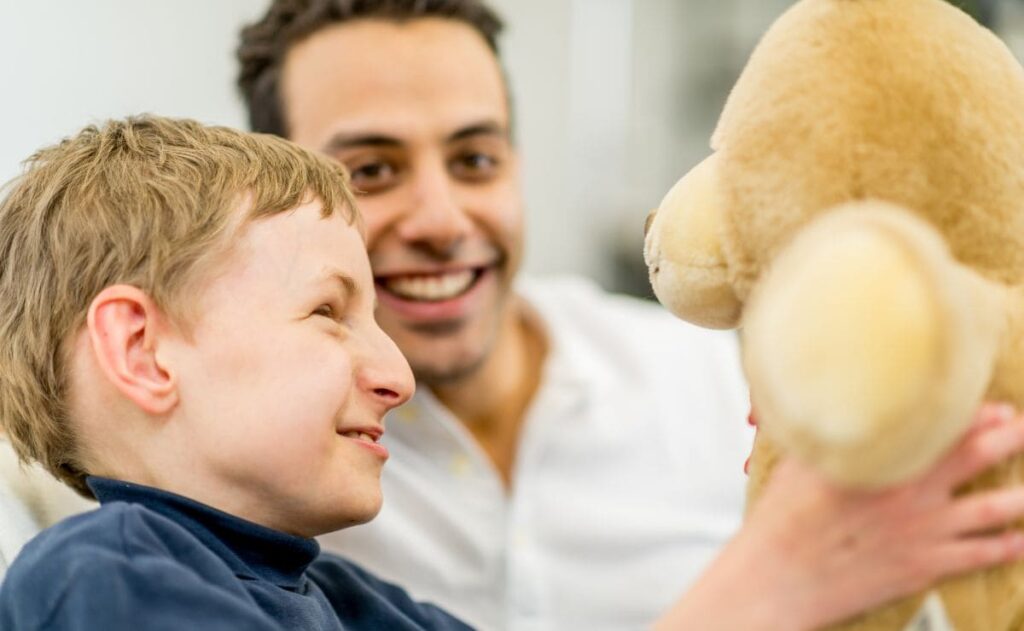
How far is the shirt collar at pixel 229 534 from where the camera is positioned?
65 cm

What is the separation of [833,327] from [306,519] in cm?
41

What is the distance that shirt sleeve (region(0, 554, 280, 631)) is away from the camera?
0.54 meters

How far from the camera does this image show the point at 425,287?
116cm

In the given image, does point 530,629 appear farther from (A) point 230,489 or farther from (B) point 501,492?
(A) point 230,489

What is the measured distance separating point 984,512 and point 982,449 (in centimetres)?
3

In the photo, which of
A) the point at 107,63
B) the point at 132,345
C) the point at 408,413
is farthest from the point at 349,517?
the point at 107,63

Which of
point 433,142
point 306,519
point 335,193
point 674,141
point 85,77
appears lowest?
point 306,519

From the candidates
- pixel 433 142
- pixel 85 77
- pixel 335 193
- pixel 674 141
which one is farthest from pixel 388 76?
pixel 674 141

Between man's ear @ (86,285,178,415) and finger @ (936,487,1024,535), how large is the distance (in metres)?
0.45

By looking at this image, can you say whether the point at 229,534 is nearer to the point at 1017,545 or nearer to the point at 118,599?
the point at 118,599

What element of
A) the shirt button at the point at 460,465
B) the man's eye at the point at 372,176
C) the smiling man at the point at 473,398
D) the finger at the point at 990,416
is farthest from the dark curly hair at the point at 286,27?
the finger at the point at 990,416

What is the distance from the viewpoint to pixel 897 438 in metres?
0.39

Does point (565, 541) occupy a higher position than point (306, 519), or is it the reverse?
point (565, 541)

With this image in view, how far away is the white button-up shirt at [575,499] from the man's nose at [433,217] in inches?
7.1
